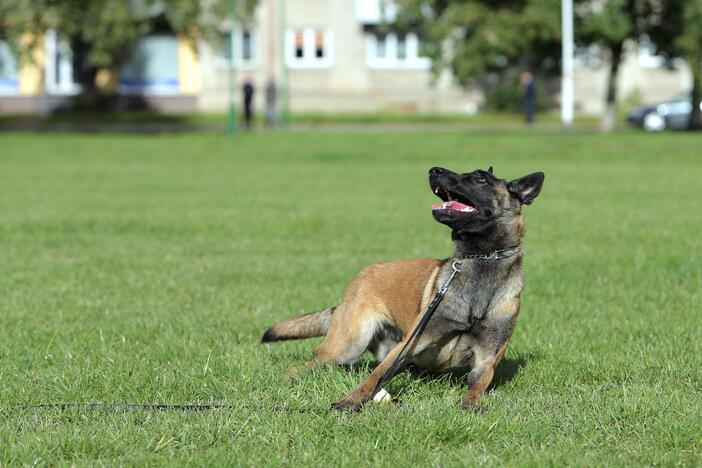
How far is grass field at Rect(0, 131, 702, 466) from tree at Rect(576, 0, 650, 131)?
63.5 feet

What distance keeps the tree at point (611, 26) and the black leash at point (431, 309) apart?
119ft

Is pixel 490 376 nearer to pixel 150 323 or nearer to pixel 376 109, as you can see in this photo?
pixel 150 323

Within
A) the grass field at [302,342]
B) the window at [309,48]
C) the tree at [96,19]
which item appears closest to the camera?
the grass field at [302,342]

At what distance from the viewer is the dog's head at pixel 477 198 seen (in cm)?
602

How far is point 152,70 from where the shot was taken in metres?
63.4

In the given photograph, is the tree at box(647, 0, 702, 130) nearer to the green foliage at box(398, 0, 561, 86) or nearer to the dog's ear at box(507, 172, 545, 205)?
the green foliage at box(398, 0, 561, 86)

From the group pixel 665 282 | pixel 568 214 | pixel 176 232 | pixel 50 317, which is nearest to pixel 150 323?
pixel 50 317

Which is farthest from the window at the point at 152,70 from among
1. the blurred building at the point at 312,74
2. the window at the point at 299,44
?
the window at the point at 299,44

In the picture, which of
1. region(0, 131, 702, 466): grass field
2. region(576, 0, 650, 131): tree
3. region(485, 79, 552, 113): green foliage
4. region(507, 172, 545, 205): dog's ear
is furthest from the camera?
region(485, 79, 552, 113): green foliage

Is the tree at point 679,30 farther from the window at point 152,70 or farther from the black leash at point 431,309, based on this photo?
the black leash at point 431,309

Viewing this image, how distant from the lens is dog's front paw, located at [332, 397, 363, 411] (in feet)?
19.3

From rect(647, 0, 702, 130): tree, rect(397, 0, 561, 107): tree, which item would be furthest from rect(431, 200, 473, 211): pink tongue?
rect(647, 0, 702, 130): tree

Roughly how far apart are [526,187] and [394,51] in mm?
59229

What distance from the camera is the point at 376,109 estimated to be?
6369cm
